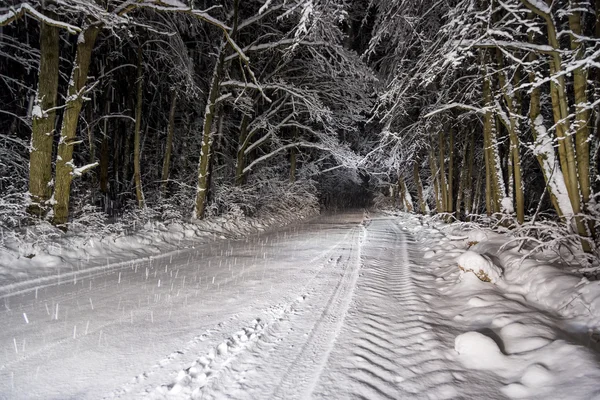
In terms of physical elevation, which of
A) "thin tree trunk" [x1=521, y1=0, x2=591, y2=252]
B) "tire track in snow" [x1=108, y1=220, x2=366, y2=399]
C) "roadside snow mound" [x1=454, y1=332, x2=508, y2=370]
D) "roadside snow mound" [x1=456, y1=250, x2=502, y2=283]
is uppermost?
"thin tree trunk" [x1=521, y1=0, x2=591, y2=252]

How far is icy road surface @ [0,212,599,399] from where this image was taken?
2.37m

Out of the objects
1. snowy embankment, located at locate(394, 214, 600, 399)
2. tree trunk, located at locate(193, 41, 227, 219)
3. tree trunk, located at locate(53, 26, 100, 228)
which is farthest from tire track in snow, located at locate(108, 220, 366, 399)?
tree trunk, located at locate(193, 41, 227, 219)

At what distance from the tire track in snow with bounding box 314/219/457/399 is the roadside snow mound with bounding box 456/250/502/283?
3.03 ft

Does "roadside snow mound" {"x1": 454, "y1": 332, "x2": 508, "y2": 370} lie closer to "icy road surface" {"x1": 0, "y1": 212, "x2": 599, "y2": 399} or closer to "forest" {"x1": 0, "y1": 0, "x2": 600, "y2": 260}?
"icy road surface" {"x1": 0, "y1": 212, "x2": 599, "y2": 399}

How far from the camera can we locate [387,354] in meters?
2.92

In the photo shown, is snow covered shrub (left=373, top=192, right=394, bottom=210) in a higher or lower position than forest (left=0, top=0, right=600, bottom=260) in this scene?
lower

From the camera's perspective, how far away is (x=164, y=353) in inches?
110

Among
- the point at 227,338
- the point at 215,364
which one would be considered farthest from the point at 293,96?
the point at 215,364

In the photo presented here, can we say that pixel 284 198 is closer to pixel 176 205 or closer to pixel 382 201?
pixel 176 205

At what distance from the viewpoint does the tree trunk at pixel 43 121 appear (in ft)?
21.6

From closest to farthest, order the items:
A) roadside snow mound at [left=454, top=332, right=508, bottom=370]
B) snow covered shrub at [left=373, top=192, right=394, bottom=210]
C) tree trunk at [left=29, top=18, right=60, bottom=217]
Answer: roadside snow mound at [left=454, top=332, right=508, bottom=370], tree trunk at [left=29, top=18, right=60, bottom=217], snow covered shrub at [left=373, top=192, right=394, bottom=210]

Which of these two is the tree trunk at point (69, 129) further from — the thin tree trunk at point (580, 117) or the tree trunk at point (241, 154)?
the thin tree trunk at point (580, 117)

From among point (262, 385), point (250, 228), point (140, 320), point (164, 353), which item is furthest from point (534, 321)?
point (250, 228)

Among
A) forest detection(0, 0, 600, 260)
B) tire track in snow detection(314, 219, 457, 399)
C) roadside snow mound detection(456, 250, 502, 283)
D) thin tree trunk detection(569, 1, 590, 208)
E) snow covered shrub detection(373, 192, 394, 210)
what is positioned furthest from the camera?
snow covered shrub detection(373, 192, 394, 210)
